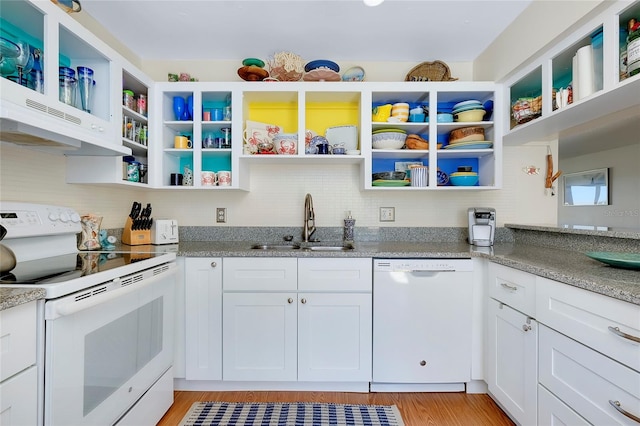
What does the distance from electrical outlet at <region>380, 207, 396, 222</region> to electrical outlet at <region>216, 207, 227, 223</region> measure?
1.23 m

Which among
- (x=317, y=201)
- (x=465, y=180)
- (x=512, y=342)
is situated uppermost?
(x=465, y=180)

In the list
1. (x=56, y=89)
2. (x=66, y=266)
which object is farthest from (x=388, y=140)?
(x=66, y=266)

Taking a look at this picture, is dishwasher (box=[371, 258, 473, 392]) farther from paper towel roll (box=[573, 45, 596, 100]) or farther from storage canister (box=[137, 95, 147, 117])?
storage canister (box=[137, 95, 147, 117])

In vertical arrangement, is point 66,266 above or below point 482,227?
below

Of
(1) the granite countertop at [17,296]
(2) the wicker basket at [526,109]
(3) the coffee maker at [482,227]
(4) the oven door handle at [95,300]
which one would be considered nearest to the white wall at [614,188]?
(3) the coffee maker at [482,227]

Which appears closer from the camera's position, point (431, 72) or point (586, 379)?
point (586, 379)

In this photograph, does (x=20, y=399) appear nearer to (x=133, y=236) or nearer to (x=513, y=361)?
(x=133, y=236)

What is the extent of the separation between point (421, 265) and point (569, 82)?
1295mm

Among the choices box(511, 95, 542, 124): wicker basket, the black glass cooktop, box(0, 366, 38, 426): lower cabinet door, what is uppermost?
box(511, 95, 542, 124): wicker basket

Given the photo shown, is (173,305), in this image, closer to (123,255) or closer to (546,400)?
(123,255)

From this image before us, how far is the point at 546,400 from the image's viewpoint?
1226mm

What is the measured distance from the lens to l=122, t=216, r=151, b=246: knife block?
1.96m

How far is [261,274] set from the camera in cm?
173

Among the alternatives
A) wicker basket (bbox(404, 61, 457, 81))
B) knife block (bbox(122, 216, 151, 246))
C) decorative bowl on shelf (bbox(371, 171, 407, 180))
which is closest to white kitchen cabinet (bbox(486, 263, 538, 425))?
decorative bowl on shelf (bbox(371, 171, 407, 180))
